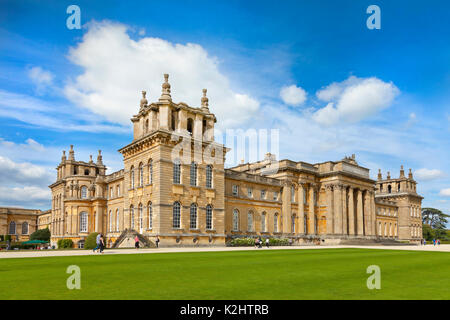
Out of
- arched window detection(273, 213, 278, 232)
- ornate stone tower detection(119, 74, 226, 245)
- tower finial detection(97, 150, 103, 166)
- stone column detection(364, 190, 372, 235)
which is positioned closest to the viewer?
ornate stone tower detection(119, 74, 226, 245)

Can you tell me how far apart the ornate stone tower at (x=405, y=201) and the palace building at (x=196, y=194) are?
302 inches

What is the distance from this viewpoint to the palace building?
37.7m

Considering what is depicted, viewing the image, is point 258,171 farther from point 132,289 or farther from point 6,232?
point 6,232

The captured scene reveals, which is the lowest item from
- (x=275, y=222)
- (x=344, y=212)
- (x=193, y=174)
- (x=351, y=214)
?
(x=275, y=222)

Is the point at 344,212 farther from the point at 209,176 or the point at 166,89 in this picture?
the point at 166,89

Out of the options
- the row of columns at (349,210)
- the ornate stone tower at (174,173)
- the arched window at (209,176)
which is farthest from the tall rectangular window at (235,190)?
the row of columns at (349,210)

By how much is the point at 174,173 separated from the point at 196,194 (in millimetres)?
3327

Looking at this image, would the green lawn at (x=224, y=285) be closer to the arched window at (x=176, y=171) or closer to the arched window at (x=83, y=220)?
the arched window at (x=176, y=171)

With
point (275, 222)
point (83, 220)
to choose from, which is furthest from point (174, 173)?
point (83, 220)

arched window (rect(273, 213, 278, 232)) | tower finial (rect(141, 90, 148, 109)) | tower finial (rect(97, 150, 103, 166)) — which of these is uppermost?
tower finial (rect(141, 90, 148, 109))

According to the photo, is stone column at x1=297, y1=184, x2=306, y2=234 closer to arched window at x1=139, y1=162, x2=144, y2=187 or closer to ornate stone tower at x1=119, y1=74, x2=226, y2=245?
ornate stone tower at x1=119, y1=74, x2=226, y2=245

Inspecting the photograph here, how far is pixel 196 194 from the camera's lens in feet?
130

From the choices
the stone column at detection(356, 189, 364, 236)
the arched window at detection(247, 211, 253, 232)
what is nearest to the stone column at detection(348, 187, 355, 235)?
the stone column at detection(356, 189, 364, 236)

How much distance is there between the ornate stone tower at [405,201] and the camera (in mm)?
81188
